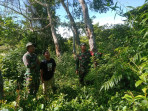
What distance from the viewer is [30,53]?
347 cm

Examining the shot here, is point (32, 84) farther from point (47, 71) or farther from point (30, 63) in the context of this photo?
point (47, 71)

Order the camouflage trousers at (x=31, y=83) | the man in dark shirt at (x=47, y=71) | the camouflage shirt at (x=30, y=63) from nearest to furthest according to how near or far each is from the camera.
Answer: the camouflage trousers at (x=31, y=83) → the camouflage shirt at (x=30, y=63) → the man in dark shirt at (x=47, y=71)

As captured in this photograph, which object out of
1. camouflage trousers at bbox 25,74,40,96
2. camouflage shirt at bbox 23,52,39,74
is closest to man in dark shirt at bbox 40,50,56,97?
camouflage shirt at bbox 23,52,39,74

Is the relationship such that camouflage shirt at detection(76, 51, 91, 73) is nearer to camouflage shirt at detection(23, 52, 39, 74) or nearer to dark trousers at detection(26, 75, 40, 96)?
camouflage shirt at detection(23, 52, 39, 74)

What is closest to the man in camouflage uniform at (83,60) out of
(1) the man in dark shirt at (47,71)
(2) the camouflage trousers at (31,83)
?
(1) the man in dark shirt at (47,71)

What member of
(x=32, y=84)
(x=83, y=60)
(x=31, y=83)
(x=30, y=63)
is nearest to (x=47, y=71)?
(x=30, y=63)

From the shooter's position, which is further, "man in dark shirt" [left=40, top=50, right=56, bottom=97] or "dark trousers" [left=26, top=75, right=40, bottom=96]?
"man in dark shirt" [left=40, top=50, right=56, bottom=97]

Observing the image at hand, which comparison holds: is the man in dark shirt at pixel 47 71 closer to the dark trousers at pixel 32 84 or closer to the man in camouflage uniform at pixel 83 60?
the dark trousers at pixel 32 84

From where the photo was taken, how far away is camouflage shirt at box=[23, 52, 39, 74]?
3285mm

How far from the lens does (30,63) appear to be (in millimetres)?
3340

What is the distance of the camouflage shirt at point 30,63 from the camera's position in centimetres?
329

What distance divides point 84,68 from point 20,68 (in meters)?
3.41

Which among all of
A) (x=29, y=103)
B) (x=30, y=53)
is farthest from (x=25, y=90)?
(x=30, y=53)

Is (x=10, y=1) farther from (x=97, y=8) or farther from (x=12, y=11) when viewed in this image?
(x=97, y=8)
